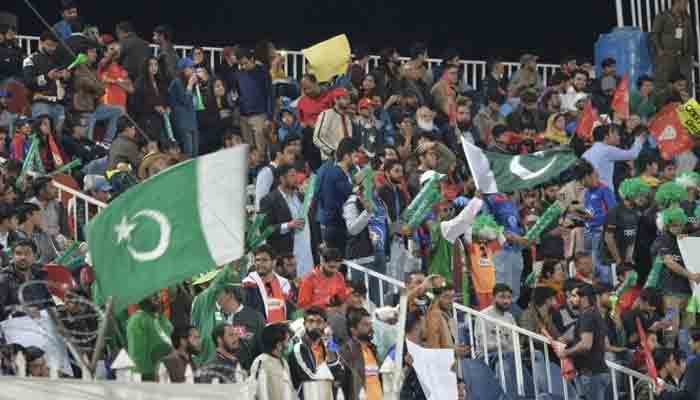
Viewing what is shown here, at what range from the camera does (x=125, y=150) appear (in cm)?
1988

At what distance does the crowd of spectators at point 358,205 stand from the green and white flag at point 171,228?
863 mm

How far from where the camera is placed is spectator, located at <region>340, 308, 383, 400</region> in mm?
15633

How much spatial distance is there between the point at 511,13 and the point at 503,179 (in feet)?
36.7

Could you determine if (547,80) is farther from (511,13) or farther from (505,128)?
(505,128)

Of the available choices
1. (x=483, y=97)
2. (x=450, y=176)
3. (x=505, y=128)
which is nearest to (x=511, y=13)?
(x=483, y=97)

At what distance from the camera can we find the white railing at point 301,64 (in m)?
25.6

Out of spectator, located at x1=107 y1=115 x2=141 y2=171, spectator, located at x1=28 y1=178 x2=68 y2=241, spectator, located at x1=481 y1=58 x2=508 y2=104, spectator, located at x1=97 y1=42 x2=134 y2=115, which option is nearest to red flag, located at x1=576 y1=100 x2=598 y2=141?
spectator, located at x1=481 y1=58 x2=508 y2=104

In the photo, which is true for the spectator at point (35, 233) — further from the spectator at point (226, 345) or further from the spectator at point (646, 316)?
the spectator at point (646, 316)

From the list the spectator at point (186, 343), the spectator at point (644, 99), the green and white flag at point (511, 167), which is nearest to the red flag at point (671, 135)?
the spectator at point (644, 99)

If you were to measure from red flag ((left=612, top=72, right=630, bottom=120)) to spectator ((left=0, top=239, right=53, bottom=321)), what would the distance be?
32.4 feet

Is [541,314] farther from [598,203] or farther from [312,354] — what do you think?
[598,203]

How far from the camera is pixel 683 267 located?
19953mm

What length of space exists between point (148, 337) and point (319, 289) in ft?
11.9

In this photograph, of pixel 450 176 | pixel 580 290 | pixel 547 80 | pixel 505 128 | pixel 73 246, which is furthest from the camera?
pixel 547 80
